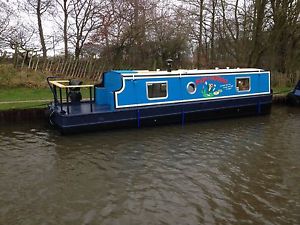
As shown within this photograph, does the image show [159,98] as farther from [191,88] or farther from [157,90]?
[191,88]

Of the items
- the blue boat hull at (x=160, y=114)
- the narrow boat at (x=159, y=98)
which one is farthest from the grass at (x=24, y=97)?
the blue boat hull at (x=160, y=114)

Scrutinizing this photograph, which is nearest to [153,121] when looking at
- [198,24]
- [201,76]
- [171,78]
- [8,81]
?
[171,78]

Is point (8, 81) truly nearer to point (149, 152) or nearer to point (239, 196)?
point (149, 152)

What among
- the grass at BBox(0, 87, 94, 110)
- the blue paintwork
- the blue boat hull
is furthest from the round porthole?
the grass at BBox(0, 87, 94, 110)

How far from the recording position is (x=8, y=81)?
1641cm

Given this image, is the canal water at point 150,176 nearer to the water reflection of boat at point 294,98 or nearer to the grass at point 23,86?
the grass at point 23,86

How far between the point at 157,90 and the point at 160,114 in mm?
906

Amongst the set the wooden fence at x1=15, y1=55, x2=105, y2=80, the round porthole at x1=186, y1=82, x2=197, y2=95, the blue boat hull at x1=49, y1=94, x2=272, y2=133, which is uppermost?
the wooden fence at x1=15, y1=55, x2=105, y2=80

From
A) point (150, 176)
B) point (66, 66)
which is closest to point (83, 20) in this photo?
point (66, 66)

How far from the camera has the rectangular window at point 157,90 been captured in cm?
1199

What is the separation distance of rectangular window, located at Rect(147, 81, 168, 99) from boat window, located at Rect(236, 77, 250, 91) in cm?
336

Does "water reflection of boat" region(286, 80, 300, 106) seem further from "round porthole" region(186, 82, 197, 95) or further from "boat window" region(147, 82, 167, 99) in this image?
"boat window" region(147, 82, 167, 99)

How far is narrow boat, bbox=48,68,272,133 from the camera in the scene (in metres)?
11.0

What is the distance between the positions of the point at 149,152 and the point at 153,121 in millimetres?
2809
